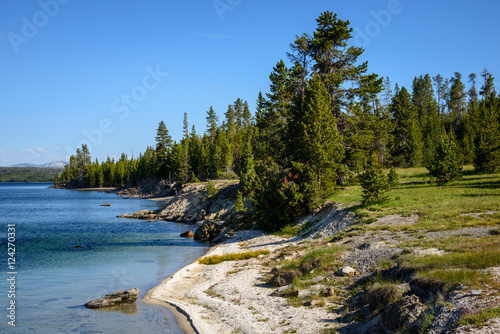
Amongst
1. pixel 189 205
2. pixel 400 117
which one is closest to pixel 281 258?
pixel 189 205

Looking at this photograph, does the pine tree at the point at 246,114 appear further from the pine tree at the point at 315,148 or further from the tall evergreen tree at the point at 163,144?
the pine tree at the point at 315,148

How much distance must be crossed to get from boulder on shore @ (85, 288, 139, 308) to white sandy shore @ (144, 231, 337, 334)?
837 mm

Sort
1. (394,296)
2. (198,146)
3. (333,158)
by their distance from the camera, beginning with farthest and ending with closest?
1. (198,146)
2. (333,158)
3. (394,296)

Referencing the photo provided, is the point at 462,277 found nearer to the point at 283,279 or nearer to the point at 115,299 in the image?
the point at 283,279

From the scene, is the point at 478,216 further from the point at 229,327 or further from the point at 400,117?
the point at 400,117

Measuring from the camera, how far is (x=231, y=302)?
1825 cm

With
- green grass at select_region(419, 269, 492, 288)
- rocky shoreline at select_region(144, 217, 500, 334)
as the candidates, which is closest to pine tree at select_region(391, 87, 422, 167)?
rocky shoreline at select_region(144, 217, 500, 334)

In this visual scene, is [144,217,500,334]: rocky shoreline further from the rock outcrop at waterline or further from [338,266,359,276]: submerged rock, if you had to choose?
the rock outcrop at waterline

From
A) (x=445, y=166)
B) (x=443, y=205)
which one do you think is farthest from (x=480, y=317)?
(x=445, y=166)

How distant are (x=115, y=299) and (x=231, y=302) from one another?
21.7 feet

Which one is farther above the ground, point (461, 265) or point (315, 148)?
point (315, 148)

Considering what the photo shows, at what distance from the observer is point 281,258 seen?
25.2m

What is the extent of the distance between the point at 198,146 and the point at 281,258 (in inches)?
3469

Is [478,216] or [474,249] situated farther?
[478,216]
